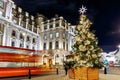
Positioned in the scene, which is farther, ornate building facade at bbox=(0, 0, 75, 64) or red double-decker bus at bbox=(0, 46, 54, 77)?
ornate building facade at bbox=(0, 0, 75, 64)

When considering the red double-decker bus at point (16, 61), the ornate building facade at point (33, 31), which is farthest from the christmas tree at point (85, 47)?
the ornate building facade at point (33, 31)

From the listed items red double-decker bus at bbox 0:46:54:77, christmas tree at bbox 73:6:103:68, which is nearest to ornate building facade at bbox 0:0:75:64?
red double-decker bus at bbox 0:46:54:77

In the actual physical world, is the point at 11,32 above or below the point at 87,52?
above

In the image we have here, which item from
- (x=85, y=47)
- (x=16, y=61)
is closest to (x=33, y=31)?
(x=16, y=61)

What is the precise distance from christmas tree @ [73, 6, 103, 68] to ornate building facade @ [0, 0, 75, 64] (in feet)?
84.4

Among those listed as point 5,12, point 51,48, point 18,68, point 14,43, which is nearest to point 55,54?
point 51,48

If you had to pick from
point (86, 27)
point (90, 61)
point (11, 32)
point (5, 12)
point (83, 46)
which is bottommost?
point (90, 61)

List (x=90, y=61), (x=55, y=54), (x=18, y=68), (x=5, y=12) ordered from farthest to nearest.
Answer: (x=55, y=54), (x=5, y=12), (x=18, y=68), (x=90, y=61)

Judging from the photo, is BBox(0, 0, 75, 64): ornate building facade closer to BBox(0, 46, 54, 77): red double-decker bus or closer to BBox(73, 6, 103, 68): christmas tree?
BBox(0, 46, 54, 77): red double-decker bus

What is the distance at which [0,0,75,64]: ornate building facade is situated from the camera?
38.2 meters

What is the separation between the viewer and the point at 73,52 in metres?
14.9

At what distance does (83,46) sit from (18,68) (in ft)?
22.7

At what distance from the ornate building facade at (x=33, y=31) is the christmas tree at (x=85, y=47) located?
84.4ft

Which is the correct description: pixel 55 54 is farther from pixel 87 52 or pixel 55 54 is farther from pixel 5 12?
pixel 87 52
